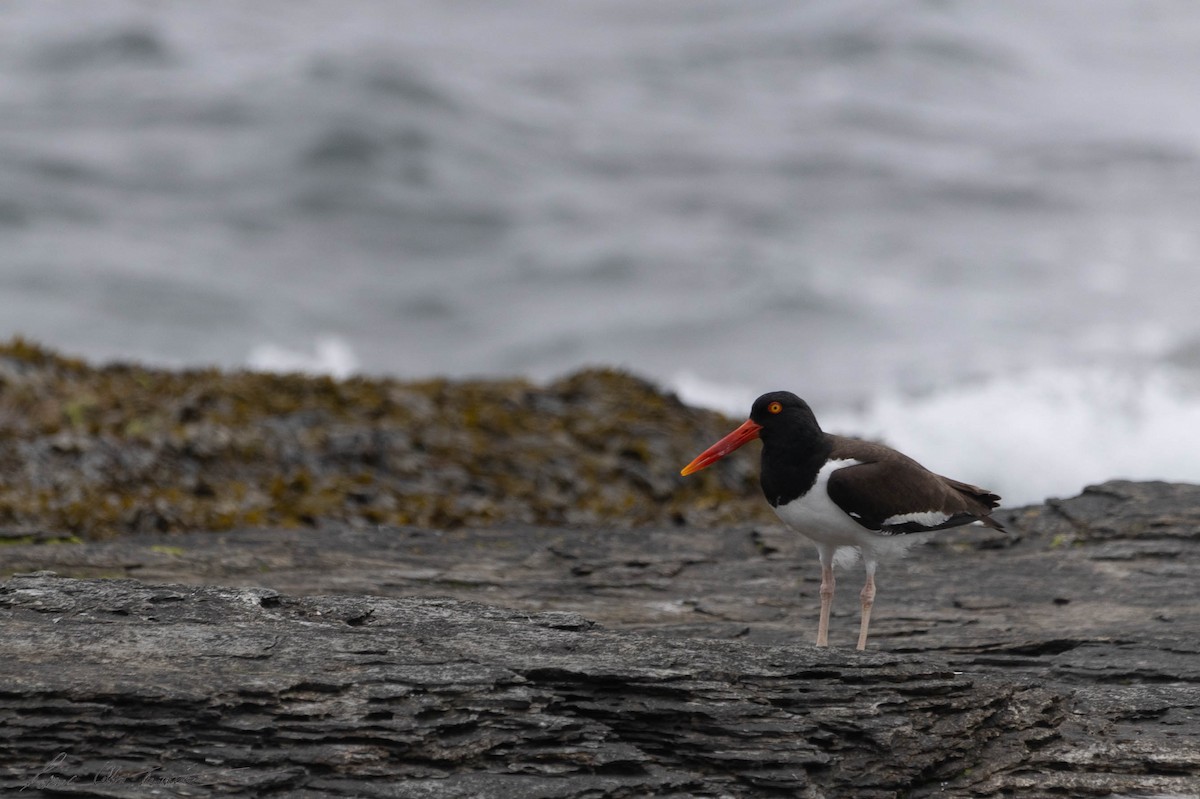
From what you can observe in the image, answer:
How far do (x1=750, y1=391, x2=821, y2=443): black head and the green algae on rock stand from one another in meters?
5.83

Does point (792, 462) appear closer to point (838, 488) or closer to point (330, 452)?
point (838, 488)

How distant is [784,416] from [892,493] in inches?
34.7

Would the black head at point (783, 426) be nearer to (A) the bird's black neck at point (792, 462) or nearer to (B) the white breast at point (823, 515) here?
(A) the bird's black neck at point (792, 462)

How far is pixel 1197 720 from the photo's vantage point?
7.10 m

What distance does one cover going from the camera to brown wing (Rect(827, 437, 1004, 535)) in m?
7.99

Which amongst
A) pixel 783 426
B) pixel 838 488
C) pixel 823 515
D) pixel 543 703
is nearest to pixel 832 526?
pixel 823 515

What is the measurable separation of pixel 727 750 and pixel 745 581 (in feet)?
14.8

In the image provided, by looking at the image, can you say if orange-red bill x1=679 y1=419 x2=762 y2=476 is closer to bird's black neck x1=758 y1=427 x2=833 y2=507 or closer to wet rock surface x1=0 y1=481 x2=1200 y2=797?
bird's black neck x1=758 y1=427 x2=833 y2=507

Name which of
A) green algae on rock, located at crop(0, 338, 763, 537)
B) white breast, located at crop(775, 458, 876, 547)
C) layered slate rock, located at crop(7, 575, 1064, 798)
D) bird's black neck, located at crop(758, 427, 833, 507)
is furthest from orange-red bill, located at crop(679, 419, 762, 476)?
green algae on rock, located at crop(0, 338, 763, 537)

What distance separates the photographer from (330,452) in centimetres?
1486

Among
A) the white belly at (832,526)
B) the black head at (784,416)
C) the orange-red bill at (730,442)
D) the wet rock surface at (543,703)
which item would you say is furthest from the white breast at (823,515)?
the wet rock surface at (543,703)

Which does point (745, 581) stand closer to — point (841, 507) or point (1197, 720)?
point (841, 507)

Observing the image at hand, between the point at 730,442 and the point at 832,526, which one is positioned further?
the point at 730,442

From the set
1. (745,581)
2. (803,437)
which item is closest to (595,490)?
(745,581)
